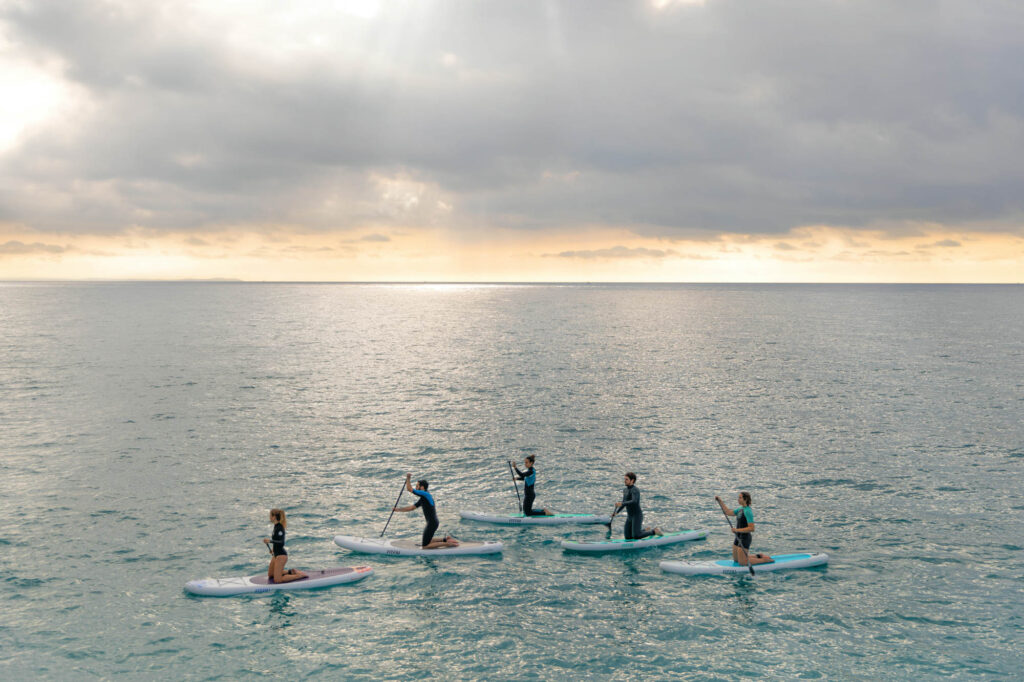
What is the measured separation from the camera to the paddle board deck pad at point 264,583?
2250 cm

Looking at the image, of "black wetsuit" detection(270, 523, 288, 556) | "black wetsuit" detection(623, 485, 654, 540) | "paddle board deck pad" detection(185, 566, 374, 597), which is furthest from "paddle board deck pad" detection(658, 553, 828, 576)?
"black wetsuit" detection(270, 523, 288, 556)

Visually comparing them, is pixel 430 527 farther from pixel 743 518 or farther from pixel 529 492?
pixel 743 518

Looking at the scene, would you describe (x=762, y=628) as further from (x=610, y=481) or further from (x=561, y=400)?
(x=561, y=400)

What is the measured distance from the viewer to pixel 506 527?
97.0 feet

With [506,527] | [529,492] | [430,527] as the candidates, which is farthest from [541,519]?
[430,527]

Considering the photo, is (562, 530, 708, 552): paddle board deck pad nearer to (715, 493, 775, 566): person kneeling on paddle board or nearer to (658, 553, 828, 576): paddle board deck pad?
(658, 553, 828, 576): paddle board deck pad

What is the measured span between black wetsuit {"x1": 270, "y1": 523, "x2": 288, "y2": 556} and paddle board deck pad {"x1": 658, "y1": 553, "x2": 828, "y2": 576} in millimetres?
13625

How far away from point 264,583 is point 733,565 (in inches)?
658

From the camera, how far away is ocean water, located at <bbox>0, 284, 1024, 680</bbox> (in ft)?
63.6

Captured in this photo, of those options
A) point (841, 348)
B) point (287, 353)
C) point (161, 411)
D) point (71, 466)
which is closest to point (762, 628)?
point (71, 466)

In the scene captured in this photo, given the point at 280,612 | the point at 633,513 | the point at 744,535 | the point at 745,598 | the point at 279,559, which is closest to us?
the point at 280,612

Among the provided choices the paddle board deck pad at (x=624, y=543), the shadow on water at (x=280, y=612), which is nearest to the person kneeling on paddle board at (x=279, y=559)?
the shadow on water at (x=280, y=612)

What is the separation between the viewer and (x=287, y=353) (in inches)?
3962

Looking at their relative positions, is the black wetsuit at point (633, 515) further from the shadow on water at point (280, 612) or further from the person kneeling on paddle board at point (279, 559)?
the shadow on water at point (280, 612)
